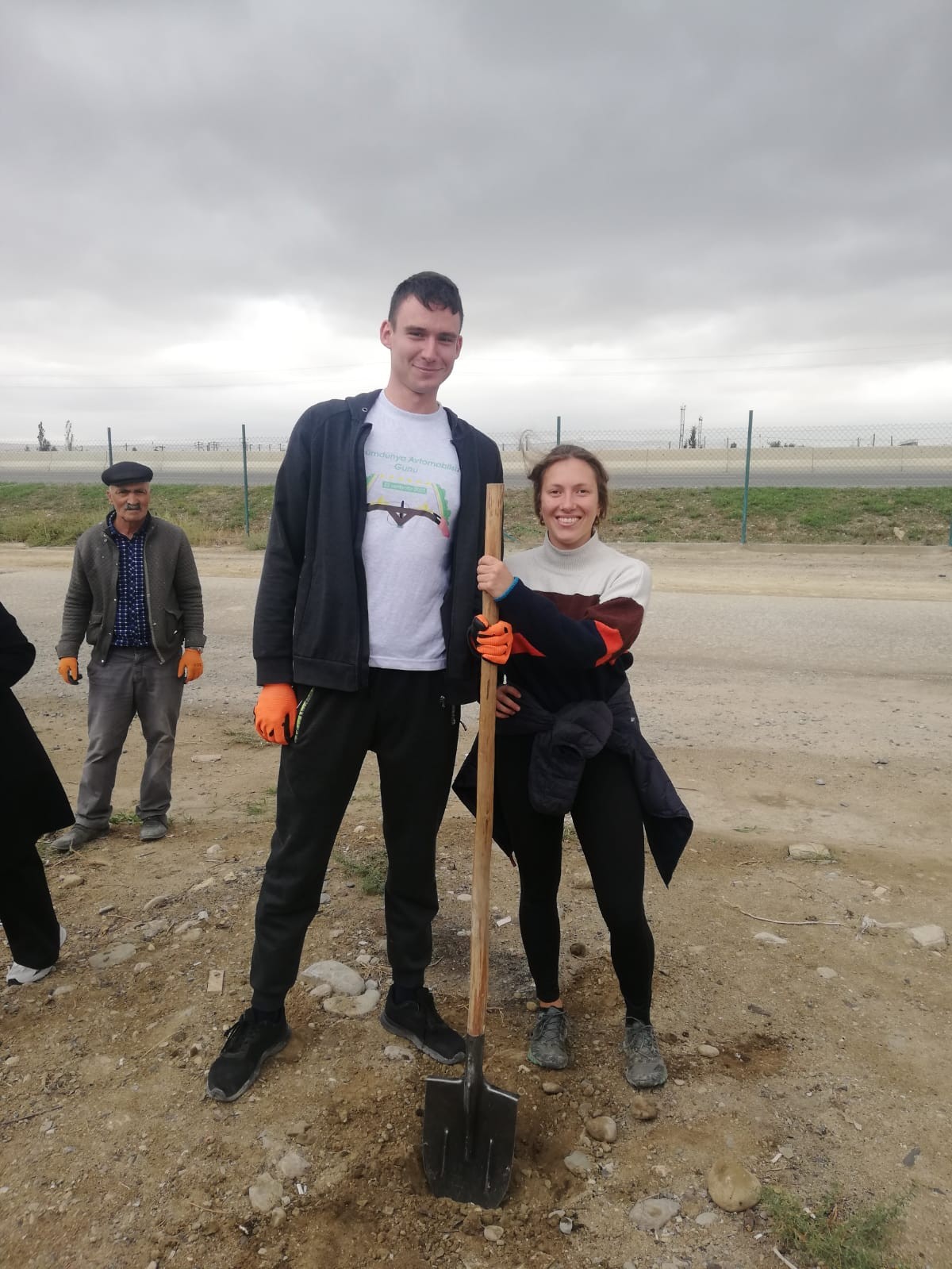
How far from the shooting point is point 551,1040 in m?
2.78

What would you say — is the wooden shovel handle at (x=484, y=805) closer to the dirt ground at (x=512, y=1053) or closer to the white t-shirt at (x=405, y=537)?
the white t-shirt at (x=405, y=537)

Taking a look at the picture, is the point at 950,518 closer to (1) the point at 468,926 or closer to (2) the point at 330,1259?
(1) the point at 468,926

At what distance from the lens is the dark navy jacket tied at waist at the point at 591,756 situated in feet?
8.05

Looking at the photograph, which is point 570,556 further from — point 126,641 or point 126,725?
point 126,725

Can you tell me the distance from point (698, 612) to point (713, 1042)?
24.5ft

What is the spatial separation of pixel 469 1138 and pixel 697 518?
1706 centimetres

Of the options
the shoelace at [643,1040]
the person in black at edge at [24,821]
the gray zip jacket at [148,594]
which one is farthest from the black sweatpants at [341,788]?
the gray zip jacket at [148,594]

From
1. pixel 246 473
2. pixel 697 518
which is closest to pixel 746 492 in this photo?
pixel 697 518

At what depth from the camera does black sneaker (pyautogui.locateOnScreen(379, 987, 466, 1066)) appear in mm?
2777

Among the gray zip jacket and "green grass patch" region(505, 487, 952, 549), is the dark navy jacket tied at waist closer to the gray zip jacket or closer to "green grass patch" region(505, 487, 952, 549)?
the gray zip jacket

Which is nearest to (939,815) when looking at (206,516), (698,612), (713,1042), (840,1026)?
(840,1026)

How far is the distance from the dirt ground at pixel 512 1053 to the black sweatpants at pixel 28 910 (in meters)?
0.11

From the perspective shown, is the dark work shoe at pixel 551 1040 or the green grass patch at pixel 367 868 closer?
the dark work shoe at pixel 551 1040

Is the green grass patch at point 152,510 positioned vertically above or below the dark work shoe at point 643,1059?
above
